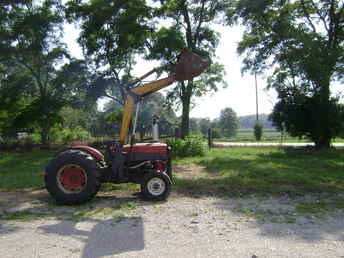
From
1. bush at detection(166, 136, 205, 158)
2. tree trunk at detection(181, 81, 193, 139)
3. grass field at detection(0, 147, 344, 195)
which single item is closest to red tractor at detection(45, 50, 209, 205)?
grass field at detection(0, 147, 344, 195)

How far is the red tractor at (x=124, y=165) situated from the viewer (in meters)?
6.16

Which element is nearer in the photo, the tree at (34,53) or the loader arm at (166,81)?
the loader arm at (166,81)

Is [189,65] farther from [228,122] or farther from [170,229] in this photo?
[228,122]

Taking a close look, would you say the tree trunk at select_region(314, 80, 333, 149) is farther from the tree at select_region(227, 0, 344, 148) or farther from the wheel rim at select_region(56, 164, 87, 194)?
the wheel rim at select_region(56, 164, 87, 194)

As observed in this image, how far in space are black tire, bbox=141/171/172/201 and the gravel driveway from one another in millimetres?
223

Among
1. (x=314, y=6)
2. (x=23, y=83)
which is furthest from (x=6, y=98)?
(x=314, y=6)

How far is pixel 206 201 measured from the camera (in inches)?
252

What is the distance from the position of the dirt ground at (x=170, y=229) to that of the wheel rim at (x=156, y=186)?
0.27 meters

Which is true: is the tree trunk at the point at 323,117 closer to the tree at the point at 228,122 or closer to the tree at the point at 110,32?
the tree at the point at 110,32

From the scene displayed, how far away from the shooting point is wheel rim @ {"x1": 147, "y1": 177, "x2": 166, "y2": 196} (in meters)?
6.34

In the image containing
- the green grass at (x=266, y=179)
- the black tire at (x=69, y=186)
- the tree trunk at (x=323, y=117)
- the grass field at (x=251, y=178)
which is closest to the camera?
the black tire at (x=69, y=186)

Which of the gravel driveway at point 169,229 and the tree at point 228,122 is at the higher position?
the tree at point 228,122

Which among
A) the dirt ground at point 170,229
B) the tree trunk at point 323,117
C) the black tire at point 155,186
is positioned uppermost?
the tree trunk at point 323,117

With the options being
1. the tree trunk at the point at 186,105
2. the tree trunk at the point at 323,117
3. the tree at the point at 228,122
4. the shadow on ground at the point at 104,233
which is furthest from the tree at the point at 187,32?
the tree at the point at 228,122
